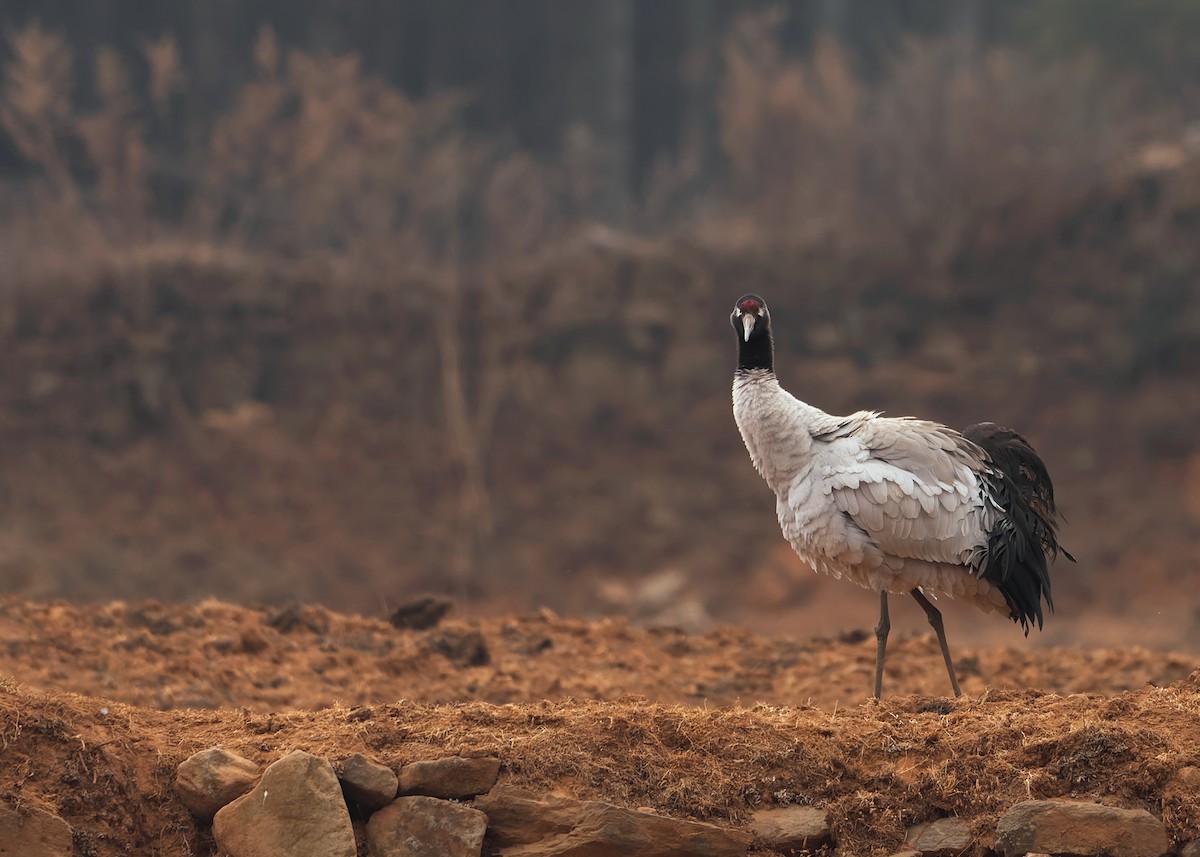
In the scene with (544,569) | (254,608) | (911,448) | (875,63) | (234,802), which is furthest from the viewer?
(875,63)

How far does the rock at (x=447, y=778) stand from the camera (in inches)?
267

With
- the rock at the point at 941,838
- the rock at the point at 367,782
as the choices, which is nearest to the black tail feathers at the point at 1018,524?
the rock at the point at 941,838

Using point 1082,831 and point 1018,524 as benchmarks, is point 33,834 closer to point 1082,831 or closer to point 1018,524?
point 1082,831

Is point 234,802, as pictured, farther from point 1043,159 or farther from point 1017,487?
point 1043,159

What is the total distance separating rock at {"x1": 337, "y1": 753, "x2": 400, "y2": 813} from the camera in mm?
6746

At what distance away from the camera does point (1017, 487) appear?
9.71 metres

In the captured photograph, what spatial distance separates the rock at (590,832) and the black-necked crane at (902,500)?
94.4 inches

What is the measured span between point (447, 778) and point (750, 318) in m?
4.00

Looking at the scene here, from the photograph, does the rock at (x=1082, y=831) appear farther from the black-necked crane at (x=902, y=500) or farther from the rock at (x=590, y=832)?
the black-necked crane at (x=902, y=500)

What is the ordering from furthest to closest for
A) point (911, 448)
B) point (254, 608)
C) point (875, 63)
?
point (875, 63), point (254, 608), point (911, 448)

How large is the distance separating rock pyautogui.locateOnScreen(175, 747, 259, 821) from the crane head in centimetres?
423

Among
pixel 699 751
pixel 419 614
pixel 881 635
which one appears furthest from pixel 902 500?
pixel 419 614

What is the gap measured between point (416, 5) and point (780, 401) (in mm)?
31613

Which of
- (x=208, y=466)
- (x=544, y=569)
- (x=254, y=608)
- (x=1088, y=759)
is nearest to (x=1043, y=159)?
(x=544, y=569)
